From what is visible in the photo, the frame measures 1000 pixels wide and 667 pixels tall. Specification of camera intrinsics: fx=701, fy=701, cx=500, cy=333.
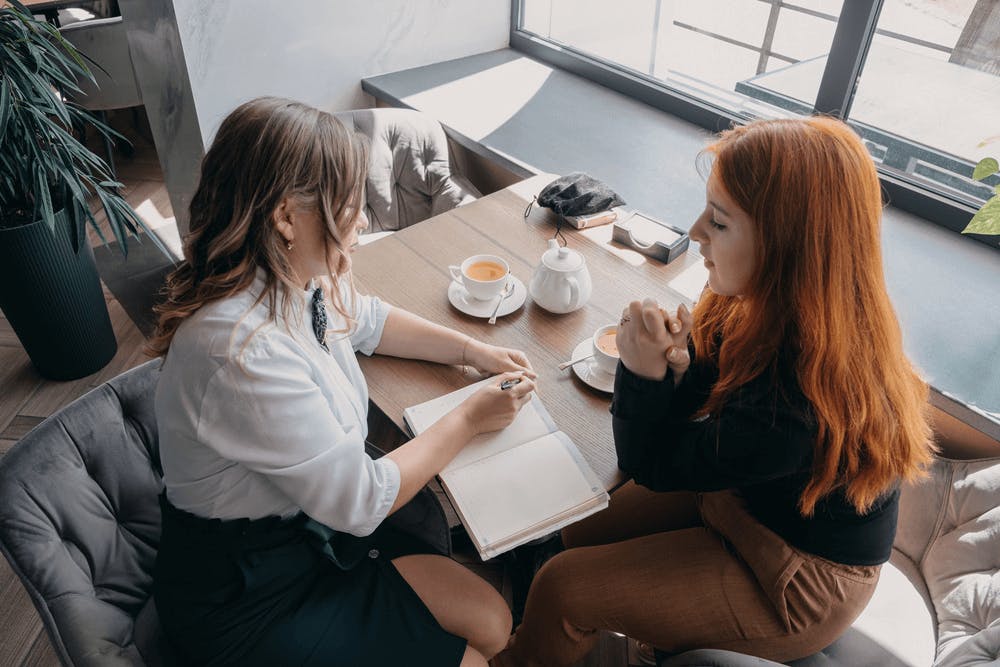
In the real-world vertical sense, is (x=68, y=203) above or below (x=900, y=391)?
below

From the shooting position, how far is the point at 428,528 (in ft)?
4.22

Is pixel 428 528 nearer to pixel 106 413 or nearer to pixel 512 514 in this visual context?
pixel 512 514

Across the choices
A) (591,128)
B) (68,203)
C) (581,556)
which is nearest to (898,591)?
(581,556)

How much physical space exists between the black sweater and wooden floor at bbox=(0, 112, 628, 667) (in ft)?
2.23

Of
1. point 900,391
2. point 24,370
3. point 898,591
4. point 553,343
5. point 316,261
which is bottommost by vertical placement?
point 24,370

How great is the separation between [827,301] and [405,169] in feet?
4.91

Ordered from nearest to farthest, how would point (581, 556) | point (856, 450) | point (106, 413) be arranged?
point (856, 450) < point (106, 413) < point (581, 556)

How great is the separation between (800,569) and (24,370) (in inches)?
93.8

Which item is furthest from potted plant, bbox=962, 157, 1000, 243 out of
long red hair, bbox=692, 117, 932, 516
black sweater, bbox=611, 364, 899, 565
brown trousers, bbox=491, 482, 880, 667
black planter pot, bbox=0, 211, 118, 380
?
black planter pot, bbox=0, 211, 118, 380

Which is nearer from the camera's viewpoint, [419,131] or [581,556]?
[581,556]

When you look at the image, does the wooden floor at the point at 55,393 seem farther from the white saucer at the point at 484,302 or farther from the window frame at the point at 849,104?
the window frame at the point at 849,104

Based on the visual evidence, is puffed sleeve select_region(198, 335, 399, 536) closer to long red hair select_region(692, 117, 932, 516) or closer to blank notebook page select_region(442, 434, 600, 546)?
blank notebook page select_region(442, 434, 600, 546)

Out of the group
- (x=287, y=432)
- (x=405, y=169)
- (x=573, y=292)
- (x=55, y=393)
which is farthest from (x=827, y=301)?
(x=55, y=393)

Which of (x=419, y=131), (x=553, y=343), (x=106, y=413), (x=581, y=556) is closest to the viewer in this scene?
(x=106, y=413)
